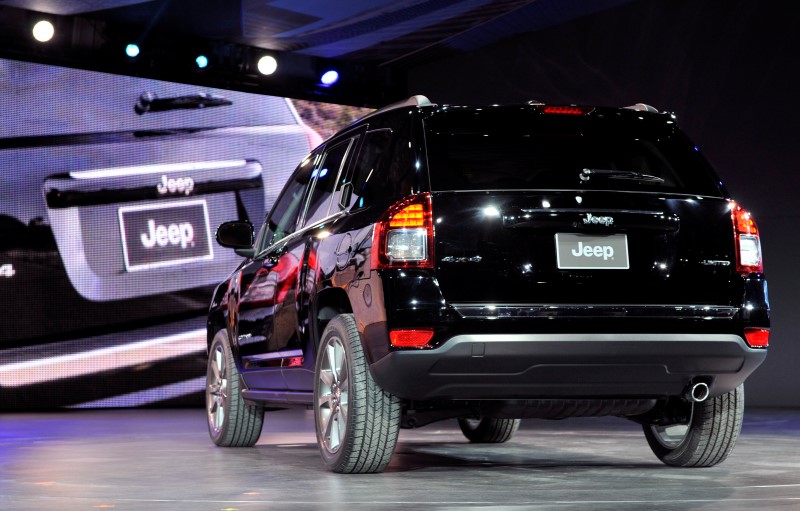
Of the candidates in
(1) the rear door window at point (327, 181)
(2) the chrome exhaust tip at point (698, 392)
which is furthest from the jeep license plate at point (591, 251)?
(1) the rear door window at point (327, 181)

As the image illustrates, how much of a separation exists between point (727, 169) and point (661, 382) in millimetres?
7598

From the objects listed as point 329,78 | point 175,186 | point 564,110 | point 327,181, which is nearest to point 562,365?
point 564,110

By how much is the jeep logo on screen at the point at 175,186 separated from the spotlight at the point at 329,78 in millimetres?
2285

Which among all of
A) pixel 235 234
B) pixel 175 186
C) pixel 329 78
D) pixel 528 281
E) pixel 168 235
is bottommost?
pixel 528 281

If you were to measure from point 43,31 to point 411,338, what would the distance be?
29.8 ft

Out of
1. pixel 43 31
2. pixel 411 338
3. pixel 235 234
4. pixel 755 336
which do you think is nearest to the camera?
pixel 411 338

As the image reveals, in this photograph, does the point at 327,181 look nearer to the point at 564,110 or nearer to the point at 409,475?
the point at 564,110

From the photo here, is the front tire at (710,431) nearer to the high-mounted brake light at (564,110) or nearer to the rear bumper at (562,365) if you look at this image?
the rear bumper at (562,365)

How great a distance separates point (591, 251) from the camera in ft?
17.4

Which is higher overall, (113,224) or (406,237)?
(113,224)

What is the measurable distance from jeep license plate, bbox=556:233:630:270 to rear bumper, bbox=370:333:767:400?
11.7 inches

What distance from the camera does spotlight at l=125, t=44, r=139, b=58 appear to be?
44.2 ft

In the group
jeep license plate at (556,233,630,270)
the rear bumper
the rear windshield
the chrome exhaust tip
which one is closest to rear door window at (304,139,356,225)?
the rear windshield

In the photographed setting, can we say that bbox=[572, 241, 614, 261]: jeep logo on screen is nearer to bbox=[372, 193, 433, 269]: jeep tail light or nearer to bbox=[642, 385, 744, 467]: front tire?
bbox=[372, 193, 433, 269]: jeep tail light
